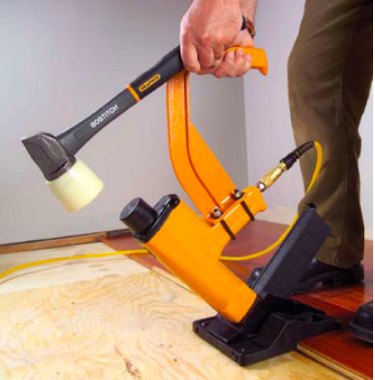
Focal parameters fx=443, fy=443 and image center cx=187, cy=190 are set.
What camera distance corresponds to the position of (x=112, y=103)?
2.68 ft

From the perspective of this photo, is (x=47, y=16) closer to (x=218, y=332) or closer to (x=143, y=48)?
(x=143, y=48)

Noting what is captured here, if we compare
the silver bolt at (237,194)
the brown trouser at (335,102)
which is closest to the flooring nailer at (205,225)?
the silver bolt at (237,194)

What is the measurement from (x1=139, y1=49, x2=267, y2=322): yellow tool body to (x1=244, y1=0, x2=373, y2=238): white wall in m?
1.41

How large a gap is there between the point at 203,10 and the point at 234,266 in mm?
960

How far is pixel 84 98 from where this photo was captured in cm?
222

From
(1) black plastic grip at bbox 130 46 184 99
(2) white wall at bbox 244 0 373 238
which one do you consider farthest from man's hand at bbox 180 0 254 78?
(2) white wall at bbox 244 0 373 238

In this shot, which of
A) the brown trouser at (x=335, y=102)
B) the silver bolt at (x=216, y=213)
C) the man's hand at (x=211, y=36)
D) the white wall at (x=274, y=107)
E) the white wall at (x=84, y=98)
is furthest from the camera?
the white wall at (x=274, y=107)

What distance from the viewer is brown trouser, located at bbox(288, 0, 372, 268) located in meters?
1.09

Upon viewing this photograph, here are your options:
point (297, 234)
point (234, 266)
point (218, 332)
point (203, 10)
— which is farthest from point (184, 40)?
point (234, 266)

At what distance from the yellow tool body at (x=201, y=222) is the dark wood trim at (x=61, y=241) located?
4.75 ft

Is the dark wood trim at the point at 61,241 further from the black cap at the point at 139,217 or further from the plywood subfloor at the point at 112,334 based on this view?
the black cap at the point at 139,217

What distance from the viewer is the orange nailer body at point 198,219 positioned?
0.78m

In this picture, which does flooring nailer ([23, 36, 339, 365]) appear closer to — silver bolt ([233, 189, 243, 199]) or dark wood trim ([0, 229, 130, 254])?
silver bolt ([233, 189, 243, 199])

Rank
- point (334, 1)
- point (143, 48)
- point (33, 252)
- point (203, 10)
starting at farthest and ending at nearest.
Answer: point (143, 48), point (33, 252), point (334, 1), point (203, 10)
